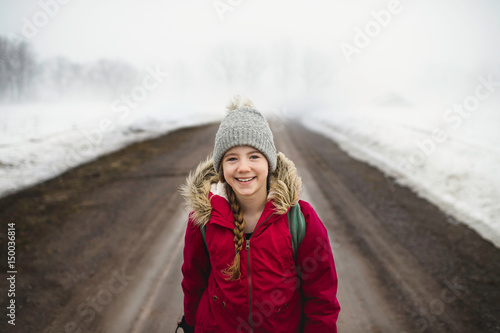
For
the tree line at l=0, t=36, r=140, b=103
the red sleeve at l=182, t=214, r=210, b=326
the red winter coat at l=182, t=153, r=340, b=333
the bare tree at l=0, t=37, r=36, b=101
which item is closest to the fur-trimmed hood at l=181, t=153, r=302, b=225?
the red winter coat at l=182, t=153, r=340, b=333

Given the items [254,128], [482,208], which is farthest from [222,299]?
[482,208]

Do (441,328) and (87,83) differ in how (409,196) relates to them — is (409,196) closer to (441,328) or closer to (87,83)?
(441,328)

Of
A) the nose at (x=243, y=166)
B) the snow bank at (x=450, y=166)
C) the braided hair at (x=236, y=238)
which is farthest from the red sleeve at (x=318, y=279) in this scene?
the snow bank at (x=450, y=166)

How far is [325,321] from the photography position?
1336 mm

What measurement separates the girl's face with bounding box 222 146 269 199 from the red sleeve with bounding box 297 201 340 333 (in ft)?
1.23

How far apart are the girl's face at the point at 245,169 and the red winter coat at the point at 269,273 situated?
4.6 inches

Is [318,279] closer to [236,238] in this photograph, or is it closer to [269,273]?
[269,273]

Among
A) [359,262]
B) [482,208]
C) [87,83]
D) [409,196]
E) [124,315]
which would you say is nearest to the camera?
[124,315]

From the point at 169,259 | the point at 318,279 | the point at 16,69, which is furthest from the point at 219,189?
the point at 16,69

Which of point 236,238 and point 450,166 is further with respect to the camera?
point 450,166

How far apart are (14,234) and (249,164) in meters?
4.33

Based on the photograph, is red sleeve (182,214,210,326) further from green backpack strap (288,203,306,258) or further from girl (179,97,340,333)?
green backpack strap (288,203,306,258)

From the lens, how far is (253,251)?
134 centimetres

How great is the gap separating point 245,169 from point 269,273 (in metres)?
0.58
